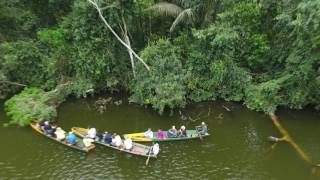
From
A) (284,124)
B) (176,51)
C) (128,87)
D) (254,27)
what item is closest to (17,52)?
(128,87)

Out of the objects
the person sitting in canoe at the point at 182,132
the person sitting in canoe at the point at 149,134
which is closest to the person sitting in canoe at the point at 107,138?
the person sitting in canoe at the point at 149,134

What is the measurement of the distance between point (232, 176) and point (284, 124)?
7134 mm

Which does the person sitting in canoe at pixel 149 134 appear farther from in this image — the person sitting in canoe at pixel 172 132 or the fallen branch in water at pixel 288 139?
the fallen branch in water at pixel 288 139

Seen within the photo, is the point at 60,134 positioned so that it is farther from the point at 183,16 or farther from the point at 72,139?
the point at 183,16

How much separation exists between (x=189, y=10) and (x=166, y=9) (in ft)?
5.79

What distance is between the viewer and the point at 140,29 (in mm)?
35438

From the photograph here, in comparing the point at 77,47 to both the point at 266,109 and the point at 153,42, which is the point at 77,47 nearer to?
the point at 153,42

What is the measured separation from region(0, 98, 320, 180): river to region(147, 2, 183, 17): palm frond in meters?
6.97

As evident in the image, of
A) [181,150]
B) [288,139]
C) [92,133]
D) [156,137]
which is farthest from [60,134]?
[288,139]

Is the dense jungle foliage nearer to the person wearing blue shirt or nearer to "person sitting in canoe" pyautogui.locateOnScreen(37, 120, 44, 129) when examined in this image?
"person sitting in canoe" pyautogui.locateOnScreen(37, 120, 44, 129)

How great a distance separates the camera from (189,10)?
31.6 m

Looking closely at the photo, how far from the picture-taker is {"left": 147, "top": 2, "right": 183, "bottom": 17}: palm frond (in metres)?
32.3

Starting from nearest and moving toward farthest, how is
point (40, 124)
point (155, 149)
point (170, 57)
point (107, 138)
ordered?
point (155, 149)
point (107, 138)
point (40, 124)
point (170, 57)

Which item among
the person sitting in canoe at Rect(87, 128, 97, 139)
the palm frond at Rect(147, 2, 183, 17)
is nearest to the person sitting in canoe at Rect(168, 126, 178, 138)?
the person sitting in canoe at Rect(87, 128, 97, 139)
